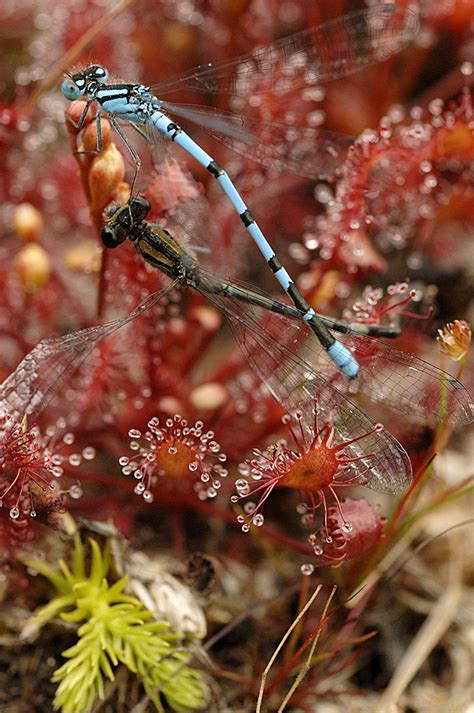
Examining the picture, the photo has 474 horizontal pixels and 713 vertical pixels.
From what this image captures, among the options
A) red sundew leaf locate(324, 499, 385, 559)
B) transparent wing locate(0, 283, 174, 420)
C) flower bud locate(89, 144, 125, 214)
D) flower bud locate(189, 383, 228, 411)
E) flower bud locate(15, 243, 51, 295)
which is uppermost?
flower bud locate(15, 243, 51, 295)

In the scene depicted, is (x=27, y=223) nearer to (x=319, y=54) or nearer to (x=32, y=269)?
(x=32, y=269)

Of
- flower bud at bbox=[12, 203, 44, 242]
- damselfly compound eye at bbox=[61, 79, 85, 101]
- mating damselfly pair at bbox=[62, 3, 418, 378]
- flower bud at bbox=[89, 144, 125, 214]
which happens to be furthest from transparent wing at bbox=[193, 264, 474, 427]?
flower bud at bbox=[12, 203, 44, 242]

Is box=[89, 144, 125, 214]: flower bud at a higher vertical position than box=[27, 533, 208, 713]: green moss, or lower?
higher

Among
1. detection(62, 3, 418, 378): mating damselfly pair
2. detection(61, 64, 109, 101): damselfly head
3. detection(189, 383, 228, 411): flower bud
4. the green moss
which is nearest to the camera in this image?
the green moss

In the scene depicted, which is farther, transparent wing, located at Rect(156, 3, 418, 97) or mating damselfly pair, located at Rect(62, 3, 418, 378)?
transparent wing, located at Rect(156, 3, 418, 97)

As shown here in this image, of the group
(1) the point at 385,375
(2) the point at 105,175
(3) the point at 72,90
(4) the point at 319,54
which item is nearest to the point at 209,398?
(1) the point at 385,375

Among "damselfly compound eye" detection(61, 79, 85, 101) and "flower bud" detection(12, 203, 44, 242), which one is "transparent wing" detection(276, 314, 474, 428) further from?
"flower bud" detection(12, 203, 44, 242)
